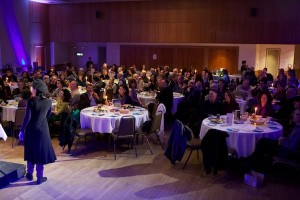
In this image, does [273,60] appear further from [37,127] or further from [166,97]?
[37,127]

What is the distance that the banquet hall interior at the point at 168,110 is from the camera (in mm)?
6148

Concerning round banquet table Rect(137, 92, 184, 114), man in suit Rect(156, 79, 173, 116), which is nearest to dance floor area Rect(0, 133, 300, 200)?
man in suit Rect(156, 79, 173, 116)

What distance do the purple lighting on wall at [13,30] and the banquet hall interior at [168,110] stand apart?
0.05 meters

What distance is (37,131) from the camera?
577 cm

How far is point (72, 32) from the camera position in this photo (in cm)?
1920

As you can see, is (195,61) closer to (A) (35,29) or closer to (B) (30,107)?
(A) (35,29)

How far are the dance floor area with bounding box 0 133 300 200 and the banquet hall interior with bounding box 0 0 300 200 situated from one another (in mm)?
18

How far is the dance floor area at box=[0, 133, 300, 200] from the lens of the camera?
5793mm

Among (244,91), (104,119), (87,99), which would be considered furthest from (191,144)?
(244,91)

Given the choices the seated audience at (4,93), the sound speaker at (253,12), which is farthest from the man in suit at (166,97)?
the sound speaker at (253,12)

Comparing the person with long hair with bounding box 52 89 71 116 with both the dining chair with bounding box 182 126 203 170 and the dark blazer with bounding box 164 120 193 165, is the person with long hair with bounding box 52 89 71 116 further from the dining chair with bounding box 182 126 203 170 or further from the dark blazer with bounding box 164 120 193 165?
the dining chair with bounding box 182 126 203 170

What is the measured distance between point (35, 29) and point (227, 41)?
9.71 metres

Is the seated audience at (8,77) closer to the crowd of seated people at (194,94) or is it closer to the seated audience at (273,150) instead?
the crowd of seated people at (194,94)

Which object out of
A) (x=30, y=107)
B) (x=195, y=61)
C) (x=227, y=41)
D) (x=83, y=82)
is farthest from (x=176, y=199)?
(x=195, y=61)
